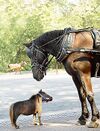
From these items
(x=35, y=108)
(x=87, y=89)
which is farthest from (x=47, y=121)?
(x=87, y=89)

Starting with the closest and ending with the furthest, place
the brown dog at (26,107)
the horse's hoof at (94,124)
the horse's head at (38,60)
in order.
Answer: the horse's hoof at (94,124) → the brown dog at (26,107) → the horse's head at (38,60)

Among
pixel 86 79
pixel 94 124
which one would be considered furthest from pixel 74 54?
pixel 94 124

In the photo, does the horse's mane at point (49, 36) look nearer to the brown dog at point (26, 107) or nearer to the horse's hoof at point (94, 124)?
the brown dog at point (26, 107)

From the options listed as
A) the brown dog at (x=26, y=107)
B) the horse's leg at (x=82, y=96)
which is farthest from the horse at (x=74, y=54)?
the brown dog at (x=26, y=107)

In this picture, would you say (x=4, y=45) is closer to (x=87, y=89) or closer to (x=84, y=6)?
(x=84, y=6)

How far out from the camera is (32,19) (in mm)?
35438

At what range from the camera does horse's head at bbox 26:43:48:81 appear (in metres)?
7.78

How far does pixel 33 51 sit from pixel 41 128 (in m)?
1.35

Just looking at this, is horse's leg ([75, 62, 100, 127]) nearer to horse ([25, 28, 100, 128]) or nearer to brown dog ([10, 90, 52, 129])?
horse ([25, 28, 100, 128])

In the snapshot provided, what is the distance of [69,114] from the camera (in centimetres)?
934

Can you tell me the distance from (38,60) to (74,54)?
2.41 ft

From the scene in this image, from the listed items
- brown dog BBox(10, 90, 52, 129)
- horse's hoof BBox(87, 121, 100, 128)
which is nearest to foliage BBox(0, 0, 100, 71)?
brown dog BBox(10, 90, 52, 129)

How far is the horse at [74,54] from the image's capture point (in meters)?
7.34

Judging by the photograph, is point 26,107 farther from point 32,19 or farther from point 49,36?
point 32,19
